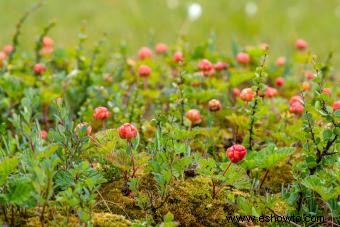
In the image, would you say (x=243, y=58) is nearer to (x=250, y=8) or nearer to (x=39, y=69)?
(x=39, y=69)

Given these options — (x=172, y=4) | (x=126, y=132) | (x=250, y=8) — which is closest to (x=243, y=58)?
(x=126, y=132)

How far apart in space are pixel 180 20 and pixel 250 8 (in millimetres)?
923

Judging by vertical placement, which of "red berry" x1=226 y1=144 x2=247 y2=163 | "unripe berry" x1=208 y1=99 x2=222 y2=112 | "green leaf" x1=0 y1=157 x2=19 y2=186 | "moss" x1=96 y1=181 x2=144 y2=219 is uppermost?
"unripe berry" x1=208 y1=99 x2=222 y2=112

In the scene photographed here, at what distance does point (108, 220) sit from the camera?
85.5 inches

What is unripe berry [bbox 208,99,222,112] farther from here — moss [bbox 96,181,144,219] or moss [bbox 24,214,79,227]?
moss [bbox 24,214,79,227]

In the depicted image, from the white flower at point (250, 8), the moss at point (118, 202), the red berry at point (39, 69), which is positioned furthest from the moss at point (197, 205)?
the white flower at point (250, 8)

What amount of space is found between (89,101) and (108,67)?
1.18 metres

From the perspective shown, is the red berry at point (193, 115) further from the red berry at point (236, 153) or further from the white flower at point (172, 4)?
the white flower at point (172, 4)

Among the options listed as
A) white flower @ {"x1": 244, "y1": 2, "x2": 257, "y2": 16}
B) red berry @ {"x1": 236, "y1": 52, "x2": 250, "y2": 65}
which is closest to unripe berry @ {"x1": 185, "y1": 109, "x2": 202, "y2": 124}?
red berry @ {"x1": 236, "y1": 52, "x2": 250, "y2": 65}

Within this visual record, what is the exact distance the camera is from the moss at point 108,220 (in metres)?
2.15

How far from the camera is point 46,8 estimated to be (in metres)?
7.82

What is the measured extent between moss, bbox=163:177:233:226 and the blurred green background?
4569mm

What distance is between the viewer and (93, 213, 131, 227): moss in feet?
7.06

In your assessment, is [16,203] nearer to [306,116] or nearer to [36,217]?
[36,217]
